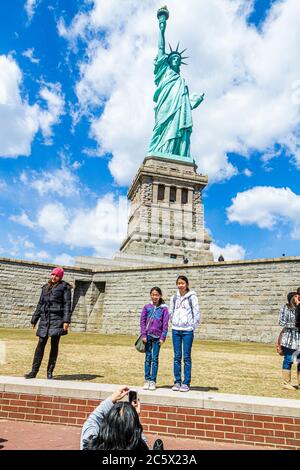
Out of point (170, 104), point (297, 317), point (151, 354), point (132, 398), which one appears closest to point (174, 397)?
point (151, 354)

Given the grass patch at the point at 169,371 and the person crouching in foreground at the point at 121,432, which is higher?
the person crouching in foreground at the point at 121,432

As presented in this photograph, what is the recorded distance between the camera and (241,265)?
18.8 m

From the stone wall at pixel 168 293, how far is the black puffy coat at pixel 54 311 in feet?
43.8

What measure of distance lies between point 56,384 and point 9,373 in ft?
6.60

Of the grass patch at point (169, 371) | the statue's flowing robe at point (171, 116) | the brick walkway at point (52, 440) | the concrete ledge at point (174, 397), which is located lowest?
the brick walkway at point (52, 440)

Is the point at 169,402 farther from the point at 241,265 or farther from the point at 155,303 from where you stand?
the point at 241,265

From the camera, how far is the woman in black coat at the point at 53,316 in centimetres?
613

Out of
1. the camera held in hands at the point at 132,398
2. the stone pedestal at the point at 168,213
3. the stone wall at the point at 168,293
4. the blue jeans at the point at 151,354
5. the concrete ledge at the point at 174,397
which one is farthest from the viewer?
the stone pedestal at the point at 168,213

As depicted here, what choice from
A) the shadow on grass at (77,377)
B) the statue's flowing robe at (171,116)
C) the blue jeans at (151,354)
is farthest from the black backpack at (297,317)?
the statue's flowing robe at (171,116)

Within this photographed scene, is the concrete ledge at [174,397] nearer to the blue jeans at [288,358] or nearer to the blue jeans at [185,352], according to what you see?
the blue jeans at [185,352]

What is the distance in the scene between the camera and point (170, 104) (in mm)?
38125

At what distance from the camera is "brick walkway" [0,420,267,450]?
4012 mm

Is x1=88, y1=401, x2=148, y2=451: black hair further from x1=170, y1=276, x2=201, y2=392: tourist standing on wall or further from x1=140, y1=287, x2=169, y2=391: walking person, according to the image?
x1=140, y1=287, x2=169, y2=391: walking person
